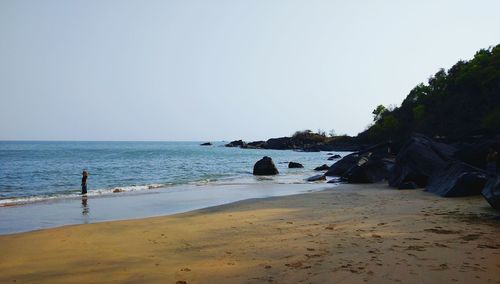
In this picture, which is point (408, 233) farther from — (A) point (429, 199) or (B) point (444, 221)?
(A) point (429, 199)

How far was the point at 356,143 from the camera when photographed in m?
117

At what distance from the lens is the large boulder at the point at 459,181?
15461mm

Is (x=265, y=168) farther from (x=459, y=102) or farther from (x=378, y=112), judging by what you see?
(x=378, y=112)

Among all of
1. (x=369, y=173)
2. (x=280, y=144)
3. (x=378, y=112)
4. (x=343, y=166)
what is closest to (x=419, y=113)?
(x=378, y=112)

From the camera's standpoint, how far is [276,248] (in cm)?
856

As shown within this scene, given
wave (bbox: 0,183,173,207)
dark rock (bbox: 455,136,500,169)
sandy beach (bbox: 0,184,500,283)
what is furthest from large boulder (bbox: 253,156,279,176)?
sandy beach (bbox: 0,184,500,283)

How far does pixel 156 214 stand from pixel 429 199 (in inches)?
426

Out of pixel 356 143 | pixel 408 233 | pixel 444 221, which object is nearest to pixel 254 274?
pixel 408 233

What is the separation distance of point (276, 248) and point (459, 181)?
1069 cm

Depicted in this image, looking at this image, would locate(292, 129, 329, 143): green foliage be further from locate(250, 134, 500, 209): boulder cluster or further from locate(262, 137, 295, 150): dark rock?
locate(250, 134, 500, 209): boulder cluster

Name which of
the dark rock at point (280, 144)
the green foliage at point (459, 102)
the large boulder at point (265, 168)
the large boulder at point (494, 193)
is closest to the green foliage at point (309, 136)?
the dark rock at point (280, 144)

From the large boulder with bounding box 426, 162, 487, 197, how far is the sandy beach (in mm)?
2279

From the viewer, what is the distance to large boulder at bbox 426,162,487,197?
1546 centimetres

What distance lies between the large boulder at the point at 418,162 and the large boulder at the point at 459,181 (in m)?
3.27
